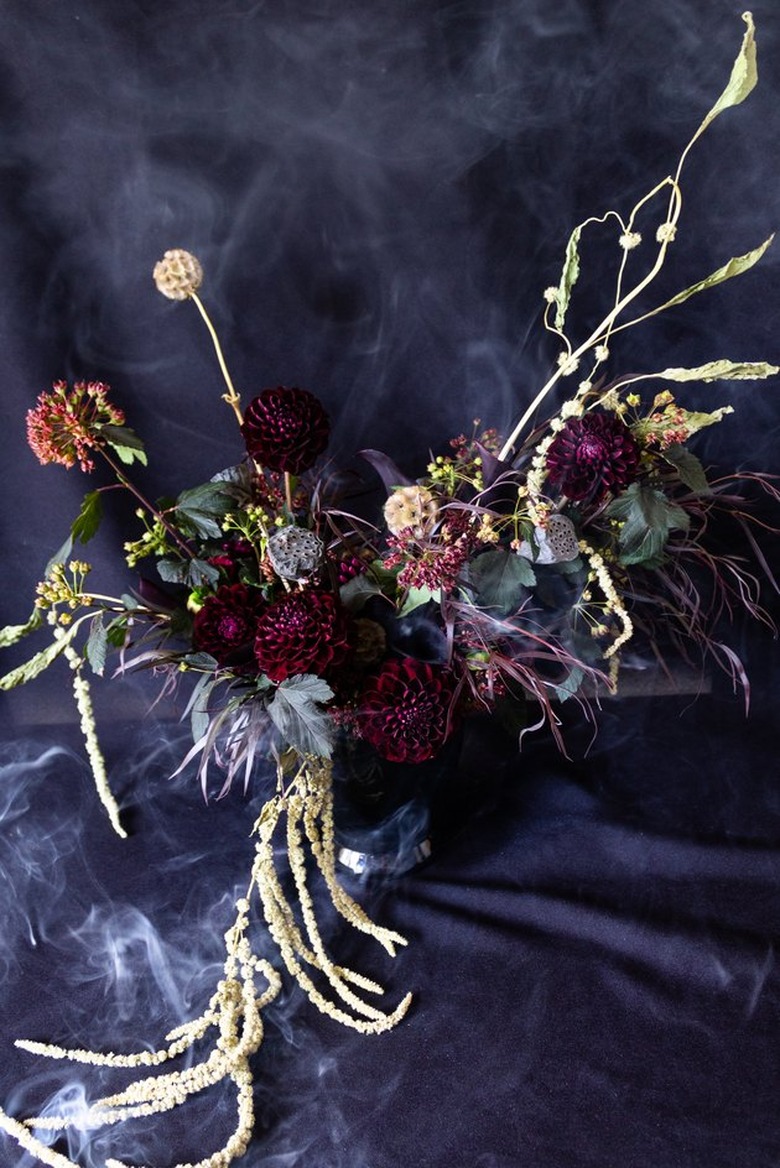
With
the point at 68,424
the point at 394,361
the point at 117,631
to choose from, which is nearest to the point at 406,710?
the point at 117,631

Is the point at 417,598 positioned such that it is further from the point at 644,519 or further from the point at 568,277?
the point at 568,277

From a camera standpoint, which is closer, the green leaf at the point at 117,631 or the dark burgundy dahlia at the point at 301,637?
the dark burgundy dahlia at the point at 301,637

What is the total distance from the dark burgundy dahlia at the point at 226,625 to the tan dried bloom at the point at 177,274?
1.01ft

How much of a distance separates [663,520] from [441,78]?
0.65m

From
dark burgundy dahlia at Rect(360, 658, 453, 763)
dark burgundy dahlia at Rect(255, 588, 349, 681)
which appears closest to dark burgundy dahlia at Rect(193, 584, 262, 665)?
dark burgundy dahlia at Rect(255, 588, 349, 681)

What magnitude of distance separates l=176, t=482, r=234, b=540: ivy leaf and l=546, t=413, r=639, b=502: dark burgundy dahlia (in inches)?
12.5

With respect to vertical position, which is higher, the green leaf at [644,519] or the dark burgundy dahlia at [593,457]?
the dark burgundy dahlia at [593,457]

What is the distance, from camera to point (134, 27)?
1223mm

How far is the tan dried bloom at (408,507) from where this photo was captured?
1004 mm

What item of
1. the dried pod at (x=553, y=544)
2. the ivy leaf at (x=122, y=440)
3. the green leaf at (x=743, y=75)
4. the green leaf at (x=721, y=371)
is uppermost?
the green leaf at (x=743, y=75)

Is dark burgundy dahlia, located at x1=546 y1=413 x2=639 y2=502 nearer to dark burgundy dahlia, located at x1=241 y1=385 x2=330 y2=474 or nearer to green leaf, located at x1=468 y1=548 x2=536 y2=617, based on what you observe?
green leaf, located at x1=468 y1=548 x2=536 y2=617

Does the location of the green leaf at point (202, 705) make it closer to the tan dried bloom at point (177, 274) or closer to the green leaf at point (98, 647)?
the green leaf at point (98, 647)

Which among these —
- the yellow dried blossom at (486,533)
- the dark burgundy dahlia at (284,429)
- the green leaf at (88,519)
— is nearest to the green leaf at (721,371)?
the yellow dried blossom at (486,533)

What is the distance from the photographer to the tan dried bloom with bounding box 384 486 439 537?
1004 millimetres
